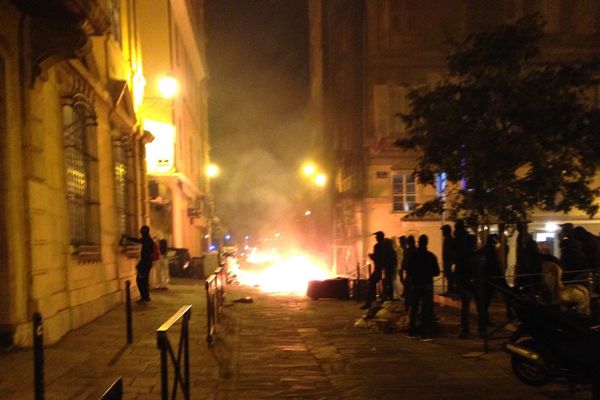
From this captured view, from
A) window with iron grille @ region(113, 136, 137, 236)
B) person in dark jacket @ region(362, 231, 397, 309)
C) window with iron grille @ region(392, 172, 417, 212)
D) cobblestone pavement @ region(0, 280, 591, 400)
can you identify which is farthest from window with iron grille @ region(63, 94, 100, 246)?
window with iron grille @ region(392, 172, 417, 212)

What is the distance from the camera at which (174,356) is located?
5051 mm

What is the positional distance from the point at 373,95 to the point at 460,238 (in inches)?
560

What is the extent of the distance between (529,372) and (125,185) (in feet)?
33.2

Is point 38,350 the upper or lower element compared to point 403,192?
lower

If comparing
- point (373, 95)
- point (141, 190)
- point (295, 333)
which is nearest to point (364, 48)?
point (373, 95)

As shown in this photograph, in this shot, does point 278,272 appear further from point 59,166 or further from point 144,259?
point 59,166

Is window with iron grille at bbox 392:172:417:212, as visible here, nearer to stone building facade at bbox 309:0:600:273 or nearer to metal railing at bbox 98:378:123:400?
stone building facade at bbox 309:0:600:273

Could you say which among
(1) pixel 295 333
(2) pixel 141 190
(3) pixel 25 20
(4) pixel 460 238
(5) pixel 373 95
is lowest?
(1) pixel 295 333

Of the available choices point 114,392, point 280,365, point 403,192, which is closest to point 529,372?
point 280,365

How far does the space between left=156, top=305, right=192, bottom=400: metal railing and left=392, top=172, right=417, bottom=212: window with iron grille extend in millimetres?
19655

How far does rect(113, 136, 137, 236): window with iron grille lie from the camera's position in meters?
12.5

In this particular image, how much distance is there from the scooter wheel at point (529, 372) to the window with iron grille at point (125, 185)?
865 centimetres

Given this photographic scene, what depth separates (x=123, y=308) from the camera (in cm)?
1135

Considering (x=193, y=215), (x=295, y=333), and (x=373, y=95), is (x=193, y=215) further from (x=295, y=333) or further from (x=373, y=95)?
(x=295, y=333)
